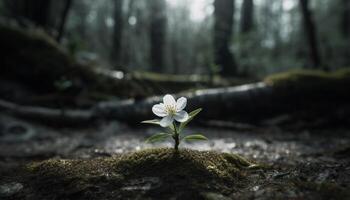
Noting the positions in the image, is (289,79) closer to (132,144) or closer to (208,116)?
(208,116)

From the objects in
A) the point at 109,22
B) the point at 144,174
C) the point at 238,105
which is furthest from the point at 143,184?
the point at 109,22

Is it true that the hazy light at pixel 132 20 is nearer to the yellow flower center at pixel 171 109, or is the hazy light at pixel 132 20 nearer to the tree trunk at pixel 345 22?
the tree trunk at pixel 345 22

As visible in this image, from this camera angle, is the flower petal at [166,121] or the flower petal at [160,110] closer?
the flower petal at [166,121]

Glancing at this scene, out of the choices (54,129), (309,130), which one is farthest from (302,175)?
(54,129)

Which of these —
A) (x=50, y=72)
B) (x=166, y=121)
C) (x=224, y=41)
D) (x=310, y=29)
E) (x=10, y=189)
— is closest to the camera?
(x=10, y=189)

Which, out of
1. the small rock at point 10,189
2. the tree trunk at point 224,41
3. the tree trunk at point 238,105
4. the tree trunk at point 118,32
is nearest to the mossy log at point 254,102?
the tree trunk at point 238,105

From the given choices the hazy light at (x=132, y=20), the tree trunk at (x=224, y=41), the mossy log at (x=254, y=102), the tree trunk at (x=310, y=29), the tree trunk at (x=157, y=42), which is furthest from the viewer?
the hazy light at (x=132, y=20)

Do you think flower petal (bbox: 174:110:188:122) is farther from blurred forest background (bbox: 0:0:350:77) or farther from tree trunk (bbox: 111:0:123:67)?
tree trunk (bbox: 111:0:123:67)

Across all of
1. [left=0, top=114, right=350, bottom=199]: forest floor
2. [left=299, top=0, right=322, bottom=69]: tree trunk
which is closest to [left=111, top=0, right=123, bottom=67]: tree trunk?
[left=299, top=0, right=322, bottom=69]: tree trunk

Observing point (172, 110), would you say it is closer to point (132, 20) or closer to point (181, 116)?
point (181, 116)
